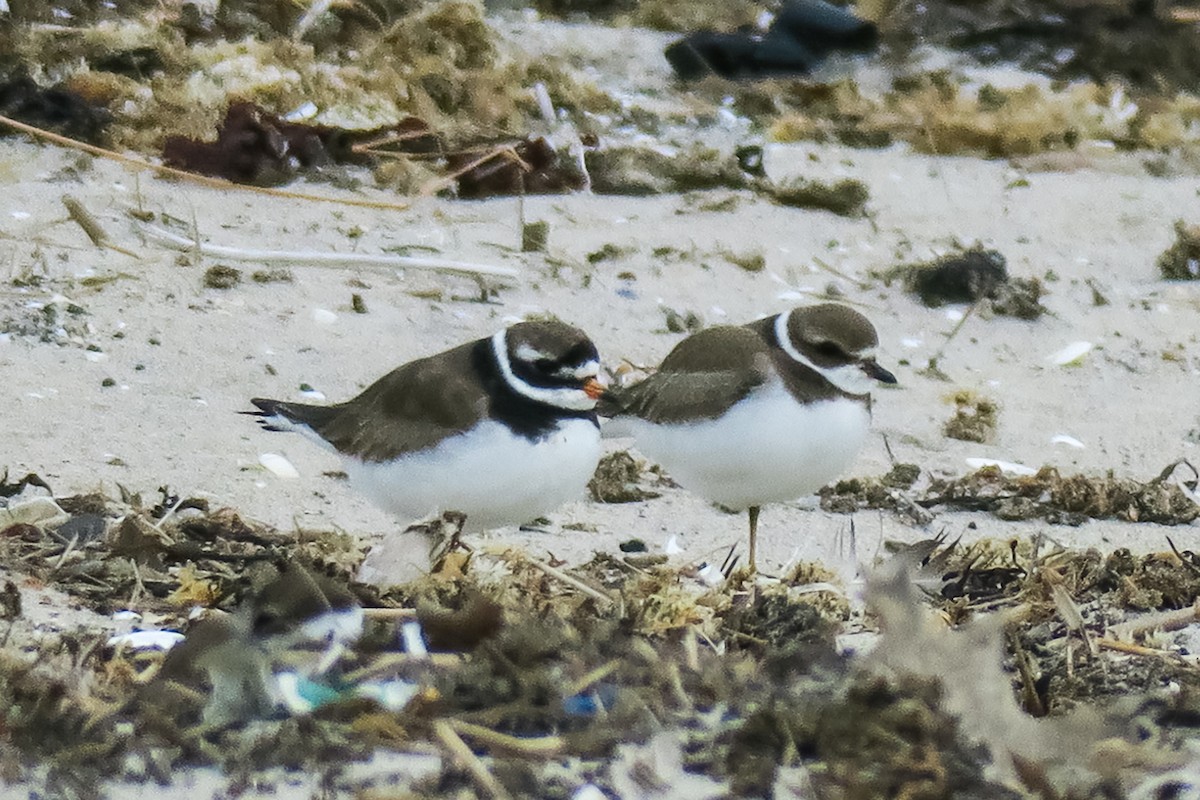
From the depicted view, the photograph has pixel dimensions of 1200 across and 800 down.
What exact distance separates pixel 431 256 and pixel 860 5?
4711 mm

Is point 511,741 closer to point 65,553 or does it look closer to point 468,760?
point 468,760

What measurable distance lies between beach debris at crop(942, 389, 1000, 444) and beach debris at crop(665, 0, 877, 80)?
3.56 meters

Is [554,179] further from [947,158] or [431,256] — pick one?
[947,158]

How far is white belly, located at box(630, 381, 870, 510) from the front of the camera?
407 centimetres

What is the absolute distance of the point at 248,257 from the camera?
18.3 ft

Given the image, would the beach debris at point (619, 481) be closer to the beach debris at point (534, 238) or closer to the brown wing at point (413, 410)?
the brown wing at point (413, 410)

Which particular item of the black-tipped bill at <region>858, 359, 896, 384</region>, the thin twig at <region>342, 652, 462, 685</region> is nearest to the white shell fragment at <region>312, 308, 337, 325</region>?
the black-tipped bill at <region>858, 359, 896, 384</region>

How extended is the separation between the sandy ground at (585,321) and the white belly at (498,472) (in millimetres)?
284

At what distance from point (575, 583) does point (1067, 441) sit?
2.52 metres

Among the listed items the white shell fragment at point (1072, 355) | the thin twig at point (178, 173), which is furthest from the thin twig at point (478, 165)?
the white shell fragment at point (1072, 355)

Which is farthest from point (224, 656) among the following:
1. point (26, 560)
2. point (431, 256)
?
point (431, 256)

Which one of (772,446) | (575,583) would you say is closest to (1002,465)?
(772,446)

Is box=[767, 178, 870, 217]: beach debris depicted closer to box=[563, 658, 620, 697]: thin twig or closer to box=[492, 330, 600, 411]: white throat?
box=[492, 330, 600, 411]: white throat

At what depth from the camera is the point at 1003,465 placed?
5.07 m
